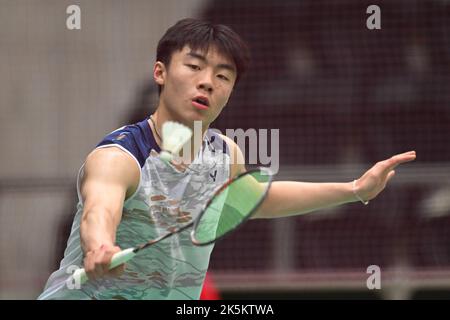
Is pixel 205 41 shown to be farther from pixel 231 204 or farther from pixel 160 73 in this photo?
pixel 231 204

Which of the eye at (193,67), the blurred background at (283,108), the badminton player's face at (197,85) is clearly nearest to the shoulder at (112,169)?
the badminton player's face at (197,85)

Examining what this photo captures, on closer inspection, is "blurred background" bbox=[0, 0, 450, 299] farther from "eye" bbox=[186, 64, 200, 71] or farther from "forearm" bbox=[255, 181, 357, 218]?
"eye" bbox=[186, 64, 200, 71]

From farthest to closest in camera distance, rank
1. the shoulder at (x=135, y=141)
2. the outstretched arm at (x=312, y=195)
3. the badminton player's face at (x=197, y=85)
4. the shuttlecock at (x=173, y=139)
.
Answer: the outstretched arm at (x=312, y=195) → the badminton player's face at (x=197, y=85) → the shoulder at (x=135, y=141) → the shuttlecock at (x=173, y=139)

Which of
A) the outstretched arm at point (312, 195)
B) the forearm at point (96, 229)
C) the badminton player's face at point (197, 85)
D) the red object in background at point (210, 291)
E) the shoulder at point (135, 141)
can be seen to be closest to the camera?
the forearm at point (96, 229)

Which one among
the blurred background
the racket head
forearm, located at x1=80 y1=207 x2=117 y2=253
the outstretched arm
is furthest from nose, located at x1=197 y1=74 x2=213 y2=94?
the blurred background

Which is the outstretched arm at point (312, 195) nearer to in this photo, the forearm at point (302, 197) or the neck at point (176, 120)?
the forearm at point (302, 197)

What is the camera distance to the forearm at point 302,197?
13.1 ft

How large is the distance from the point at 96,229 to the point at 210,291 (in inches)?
120

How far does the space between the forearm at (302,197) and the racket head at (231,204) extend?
264mm

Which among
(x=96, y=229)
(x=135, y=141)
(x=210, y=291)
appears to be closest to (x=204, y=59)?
(x=135, y=141)

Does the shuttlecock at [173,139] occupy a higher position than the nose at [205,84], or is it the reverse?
the nose at [205,84]

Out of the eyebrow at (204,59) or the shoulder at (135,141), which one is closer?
the shoulder at (135,141)

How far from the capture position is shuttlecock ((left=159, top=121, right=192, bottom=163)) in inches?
138
